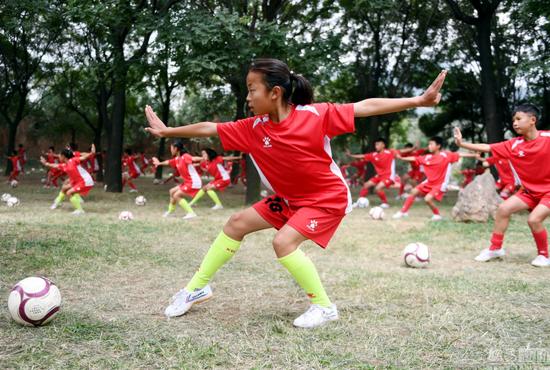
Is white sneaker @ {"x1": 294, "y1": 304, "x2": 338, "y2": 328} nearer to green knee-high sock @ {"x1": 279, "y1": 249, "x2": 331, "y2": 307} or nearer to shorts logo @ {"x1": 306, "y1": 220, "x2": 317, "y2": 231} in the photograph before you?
green knee-high sock @ {"x1": 279, "y1": 249, "x2": 331, "y2": 307}

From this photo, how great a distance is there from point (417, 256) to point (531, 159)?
6.13 feet

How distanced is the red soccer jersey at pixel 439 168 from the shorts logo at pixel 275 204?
8118mm

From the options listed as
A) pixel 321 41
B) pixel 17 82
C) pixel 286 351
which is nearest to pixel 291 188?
pixel 286 351

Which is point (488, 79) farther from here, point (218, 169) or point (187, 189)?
point (187, 189)

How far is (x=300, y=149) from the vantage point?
11.7 feet

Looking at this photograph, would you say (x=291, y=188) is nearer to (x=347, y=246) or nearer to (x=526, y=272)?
(x=526, y=272)

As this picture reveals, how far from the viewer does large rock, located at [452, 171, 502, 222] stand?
408 inches

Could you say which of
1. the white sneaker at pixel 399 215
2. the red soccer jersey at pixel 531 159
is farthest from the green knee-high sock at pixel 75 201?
the red soccer jersey at pixel 531 159

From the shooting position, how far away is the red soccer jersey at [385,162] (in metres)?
13.7

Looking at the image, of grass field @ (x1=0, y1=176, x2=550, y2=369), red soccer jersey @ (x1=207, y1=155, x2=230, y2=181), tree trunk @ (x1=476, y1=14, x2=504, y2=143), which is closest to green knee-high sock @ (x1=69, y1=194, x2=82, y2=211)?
grass field @ (x1=0, y1=176, x2=550, y2=369)

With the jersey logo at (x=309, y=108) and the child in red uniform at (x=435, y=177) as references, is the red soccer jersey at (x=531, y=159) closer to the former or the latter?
the jersey logo at (x=309, y=108)

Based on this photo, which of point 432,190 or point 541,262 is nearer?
point 541,262

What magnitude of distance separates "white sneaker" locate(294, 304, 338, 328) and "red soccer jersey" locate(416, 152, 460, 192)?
818 centimetres

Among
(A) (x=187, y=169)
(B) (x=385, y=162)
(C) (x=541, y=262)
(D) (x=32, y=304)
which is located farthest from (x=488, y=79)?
(D) (x=32, y=304)
